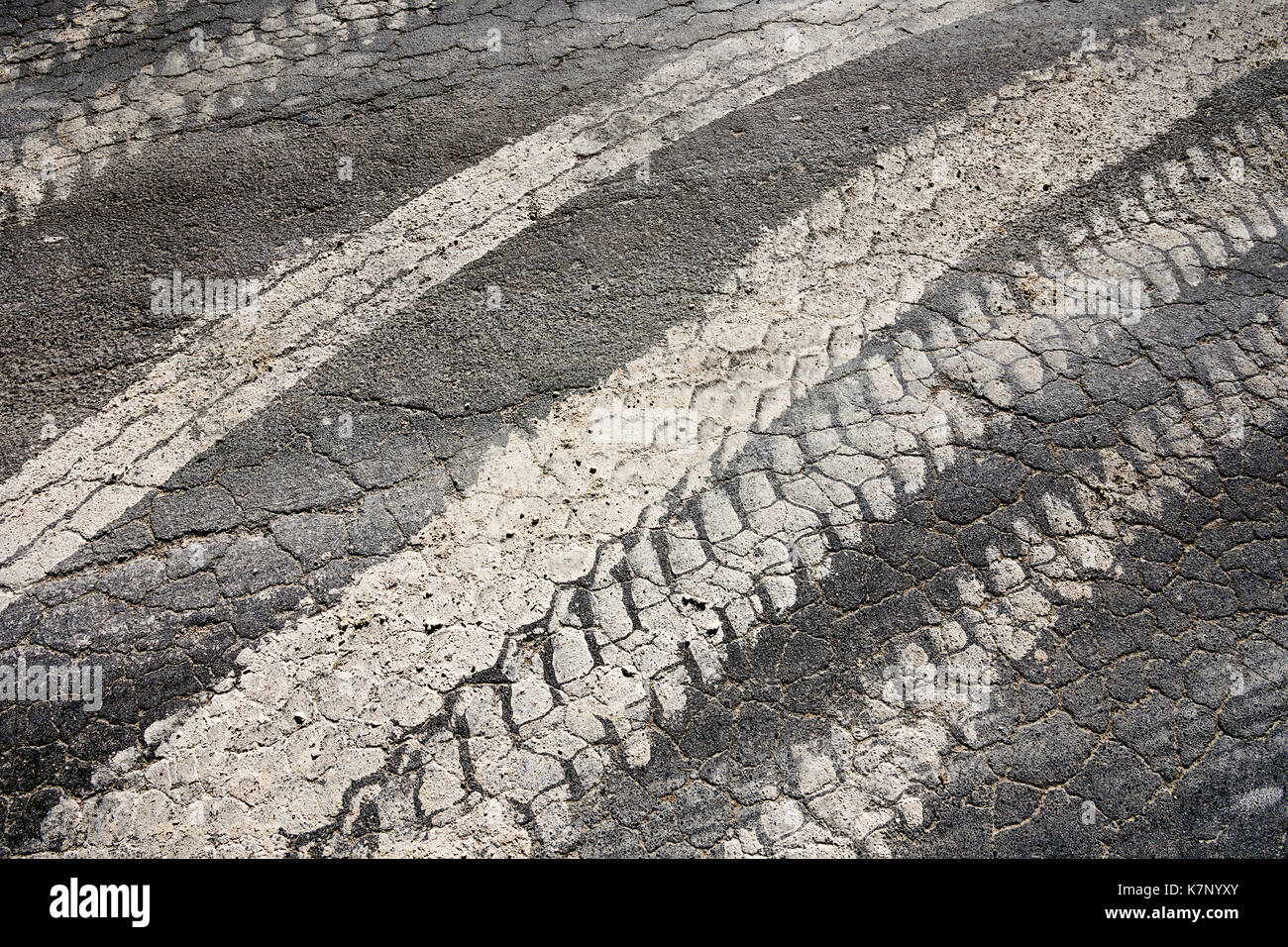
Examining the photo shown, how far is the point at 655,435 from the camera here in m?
3.89

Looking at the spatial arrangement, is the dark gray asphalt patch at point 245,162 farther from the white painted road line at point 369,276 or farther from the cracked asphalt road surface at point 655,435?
the white painted road line at point 369,276

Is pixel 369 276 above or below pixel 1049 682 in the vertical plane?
above

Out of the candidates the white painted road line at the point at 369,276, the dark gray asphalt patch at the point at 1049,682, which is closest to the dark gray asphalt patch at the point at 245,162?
the white painted road line at the point at 369,276

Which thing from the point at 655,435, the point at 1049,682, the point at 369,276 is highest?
the point at 369,276

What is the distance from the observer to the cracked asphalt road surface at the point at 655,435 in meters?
3.16

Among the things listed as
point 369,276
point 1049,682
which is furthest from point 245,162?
point 1049,682

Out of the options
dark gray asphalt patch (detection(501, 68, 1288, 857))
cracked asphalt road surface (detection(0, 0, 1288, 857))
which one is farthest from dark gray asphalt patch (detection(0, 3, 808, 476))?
dark gray asphalt patch (detection(501, 68, 1288, 857))

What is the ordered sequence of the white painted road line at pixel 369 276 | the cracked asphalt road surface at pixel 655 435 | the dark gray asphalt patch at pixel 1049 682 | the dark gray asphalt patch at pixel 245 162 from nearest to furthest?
the dark gray asphalt patch at pixel 1049 682
the cracked asphalt road surface at pixel 655 435
the white painted road line at pixel 369 276
the dark gray asphalt patch at pixel 245 162

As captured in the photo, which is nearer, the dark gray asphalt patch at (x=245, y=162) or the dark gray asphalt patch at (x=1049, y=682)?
the dark gray asphalt patch at (x=1049, y=682)

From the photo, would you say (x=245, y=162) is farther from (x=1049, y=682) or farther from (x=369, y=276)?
(x=1049, y=682)

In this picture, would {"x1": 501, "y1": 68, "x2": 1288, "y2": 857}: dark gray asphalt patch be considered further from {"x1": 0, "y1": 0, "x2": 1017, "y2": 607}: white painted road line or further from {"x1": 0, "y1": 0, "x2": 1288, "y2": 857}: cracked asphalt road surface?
{"x1": 0, "y1": 0, "x2": 1017, "y2": 607}: white painted road line

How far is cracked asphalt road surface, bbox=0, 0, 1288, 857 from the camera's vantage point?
3160 mm
